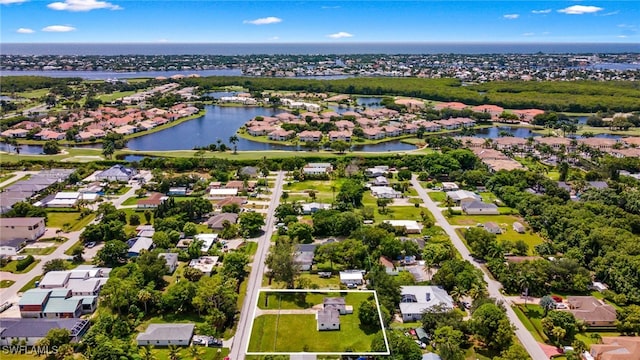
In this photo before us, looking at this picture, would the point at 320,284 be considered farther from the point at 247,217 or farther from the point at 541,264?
the point at 541,264

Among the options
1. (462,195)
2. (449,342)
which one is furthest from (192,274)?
(462,195)

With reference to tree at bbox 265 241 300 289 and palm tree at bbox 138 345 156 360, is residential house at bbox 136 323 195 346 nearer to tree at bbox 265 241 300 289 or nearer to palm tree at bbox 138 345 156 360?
palm tree at bbox 138 345 156 360

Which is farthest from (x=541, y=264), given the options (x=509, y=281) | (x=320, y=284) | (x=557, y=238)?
(x=320, y=284)

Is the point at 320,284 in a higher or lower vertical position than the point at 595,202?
lower

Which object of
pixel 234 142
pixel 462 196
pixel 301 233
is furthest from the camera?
pixel 234 142

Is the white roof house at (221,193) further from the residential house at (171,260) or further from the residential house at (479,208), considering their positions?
the residential house at (479,208)

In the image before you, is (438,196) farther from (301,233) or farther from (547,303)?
(547,303)

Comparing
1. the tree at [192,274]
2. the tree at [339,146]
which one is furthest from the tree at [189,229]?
the tree at [339,146]
